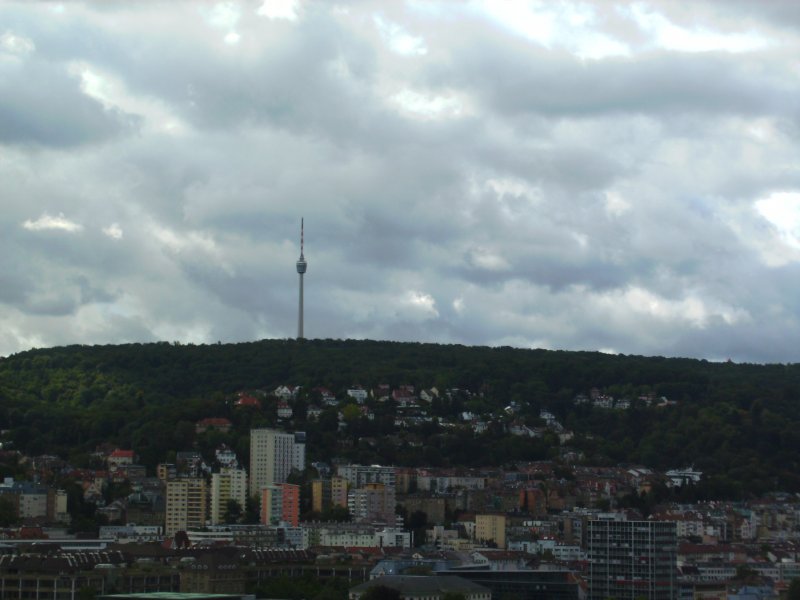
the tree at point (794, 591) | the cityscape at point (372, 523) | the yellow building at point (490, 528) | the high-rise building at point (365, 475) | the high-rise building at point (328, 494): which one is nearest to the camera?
the cityscape at point (372, 523)

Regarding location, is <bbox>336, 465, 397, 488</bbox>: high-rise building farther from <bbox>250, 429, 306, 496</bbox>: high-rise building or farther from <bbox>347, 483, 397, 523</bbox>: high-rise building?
<bbox>347, 483, 397, 523</bbox>: high-rise building

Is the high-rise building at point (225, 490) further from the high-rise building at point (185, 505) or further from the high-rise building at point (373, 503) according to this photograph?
the high-rise building at point (373, 503)

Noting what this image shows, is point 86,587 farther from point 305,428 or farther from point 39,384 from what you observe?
point 39,384

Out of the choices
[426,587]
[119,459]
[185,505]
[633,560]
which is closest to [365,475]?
[185,505]

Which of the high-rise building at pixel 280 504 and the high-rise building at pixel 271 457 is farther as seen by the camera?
the high-rise building at pixel 271 457

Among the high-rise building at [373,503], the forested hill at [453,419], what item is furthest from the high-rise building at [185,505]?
the forested hill at [453,419]

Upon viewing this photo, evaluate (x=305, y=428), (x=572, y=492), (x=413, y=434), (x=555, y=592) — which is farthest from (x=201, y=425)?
(x=555, y=592)
